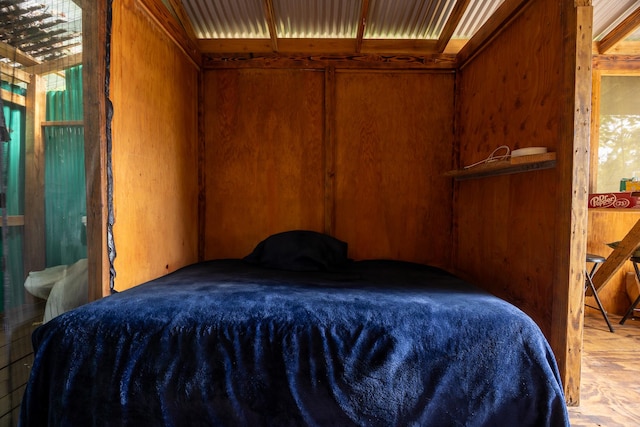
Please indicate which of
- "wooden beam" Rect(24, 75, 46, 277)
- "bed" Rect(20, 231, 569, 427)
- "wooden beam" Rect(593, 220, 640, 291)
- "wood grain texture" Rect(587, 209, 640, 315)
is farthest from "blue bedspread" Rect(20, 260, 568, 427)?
"wood grain texture" Rect(587, 209, 640, 315)

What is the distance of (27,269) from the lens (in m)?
1.28

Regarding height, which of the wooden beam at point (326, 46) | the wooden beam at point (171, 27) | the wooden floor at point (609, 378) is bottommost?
the wooden floor at point (609, 378)

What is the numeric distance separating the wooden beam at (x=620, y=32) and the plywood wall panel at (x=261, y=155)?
2462 mm

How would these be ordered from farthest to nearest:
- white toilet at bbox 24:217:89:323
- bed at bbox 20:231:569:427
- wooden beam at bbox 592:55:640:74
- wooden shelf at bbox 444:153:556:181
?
wooden beam at bbox 592:55:640:74, wooden shelf at bbox 444:153:556:181, white toilet at bbox 24:217:89:323, bed at bbox 20:231:569:427

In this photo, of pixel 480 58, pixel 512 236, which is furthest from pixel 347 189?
pixel 480 58

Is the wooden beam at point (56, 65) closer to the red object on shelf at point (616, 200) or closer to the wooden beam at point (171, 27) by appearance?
the wooden beam at point (171, 27)

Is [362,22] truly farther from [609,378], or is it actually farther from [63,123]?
[609,378]

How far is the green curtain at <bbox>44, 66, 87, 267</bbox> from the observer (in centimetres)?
134

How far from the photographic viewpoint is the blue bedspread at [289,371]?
110 cm

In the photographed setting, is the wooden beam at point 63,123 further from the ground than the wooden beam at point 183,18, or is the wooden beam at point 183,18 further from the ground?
the wooden beam at point 183,18

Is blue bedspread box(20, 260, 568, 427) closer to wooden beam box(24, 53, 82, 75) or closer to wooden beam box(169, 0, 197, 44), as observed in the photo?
wooden beam box(24, 53, 82, 75)

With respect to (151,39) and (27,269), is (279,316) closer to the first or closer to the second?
(27,269)

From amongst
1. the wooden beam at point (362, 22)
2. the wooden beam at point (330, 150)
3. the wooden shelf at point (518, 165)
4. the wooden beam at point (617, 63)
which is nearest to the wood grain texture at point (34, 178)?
the wooden beam at point (330, 150)

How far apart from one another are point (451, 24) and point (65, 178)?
8.61ft
